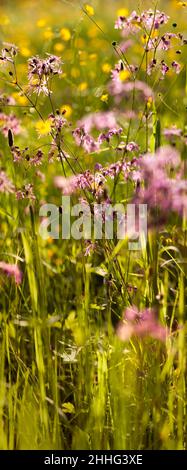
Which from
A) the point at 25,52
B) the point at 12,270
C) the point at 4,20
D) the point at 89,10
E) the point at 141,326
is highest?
the point at 25,52

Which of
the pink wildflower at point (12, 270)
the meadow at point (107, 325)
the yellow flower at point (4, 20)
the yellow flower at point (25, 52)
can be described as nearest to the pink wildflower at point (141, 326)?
the meadow at point (107, 325)

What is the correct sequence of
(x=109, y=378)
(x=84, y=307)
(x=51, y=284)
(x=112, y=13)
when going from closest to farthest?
(x=109, y=378) → (x=84, y=307) → (x=51, y=284) → (x=112, y=13)

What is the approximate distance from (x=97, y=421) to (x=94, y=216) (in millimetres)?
523

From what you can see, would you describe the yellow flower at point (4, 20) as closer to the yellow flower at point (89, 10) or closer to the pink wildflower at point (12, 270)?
the yellow flower at point (89, 10)

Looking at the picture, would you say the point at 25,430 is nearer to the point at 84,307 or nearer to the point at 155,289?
the point at 84,307

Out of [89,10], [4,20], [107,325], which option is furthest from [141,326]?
[4,20]

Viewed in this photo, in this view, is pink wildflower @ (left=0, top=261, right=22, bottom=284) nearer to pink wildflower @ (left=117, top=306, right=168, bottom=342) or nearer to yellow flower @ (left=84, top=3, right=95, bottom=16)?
pink wildflower @ (left=117, top=306, right=168, bottom=342)

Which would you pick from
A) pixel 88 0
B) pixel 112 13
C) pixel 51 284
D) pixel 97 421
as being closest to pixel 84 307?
pixel 97 421

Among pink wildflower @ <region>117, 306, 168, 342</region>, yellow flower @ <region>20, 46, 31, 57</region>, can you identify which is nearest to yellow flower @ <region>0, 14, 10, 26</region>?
yellow flower @ <region>20, 46, 31, 57</region>

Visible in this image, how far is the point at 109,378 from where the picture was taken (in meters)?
1.68

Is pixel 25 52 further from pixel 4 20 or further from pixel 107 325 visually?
pixel 107 325
